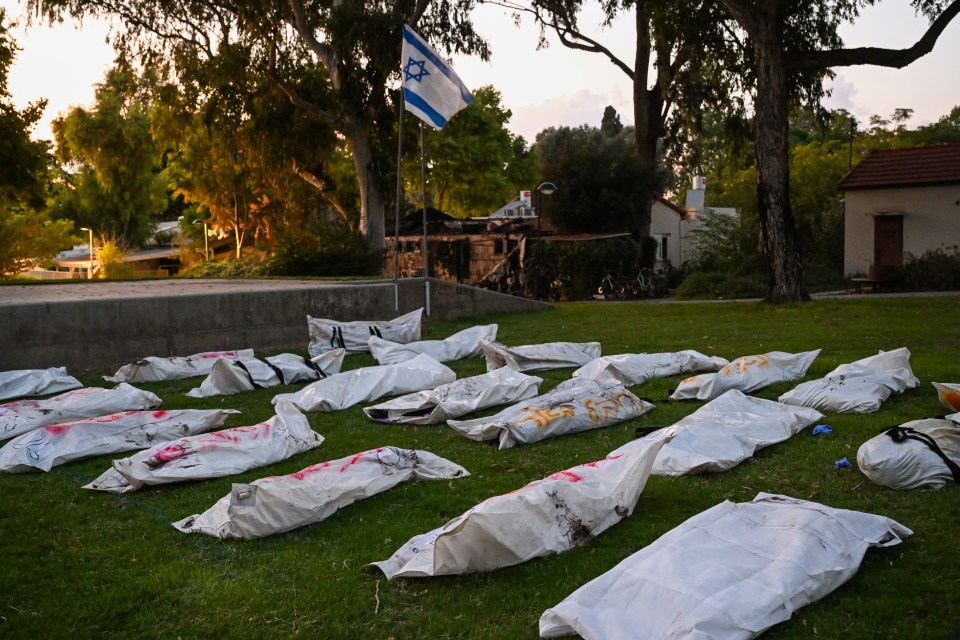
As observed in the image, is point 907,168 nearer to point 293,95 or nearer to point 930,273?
point 930,273

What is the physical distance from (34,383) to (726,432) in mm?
7120

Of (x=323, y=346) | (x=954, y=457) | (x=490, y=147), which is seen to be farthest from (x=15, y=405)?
(x=490, y=147)

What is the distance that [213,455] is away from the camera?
607cm

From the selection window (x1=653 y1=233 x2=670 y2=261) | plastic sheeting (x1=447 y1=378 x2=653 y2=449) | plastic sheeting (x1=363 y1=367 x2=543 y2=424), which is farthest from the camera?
window (x1=653 y1=233 x2=670 y2=261)

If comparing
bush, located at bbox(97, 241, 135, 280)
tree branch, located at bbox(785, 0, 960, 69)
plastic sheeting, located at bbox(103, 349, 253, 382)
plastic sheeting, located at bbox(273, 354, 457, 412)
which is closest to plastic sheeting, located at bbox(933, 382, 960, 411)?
plastic sheeting, located at bbox(273, 354, 457, 412)

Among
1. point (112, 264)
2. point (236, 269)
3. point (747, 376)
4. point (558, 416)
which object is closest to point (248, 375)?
point (558, 416)

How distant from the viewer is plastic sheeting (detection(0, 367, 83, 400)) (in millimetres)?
9086

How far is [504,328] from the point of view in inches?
567

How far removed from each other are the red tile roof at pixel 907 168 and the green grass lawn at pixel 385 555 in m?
20.2

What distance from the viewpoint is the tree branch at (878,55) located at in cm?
1622

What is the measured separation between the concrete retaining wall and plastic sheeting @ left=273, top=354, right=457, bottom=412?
3.36m

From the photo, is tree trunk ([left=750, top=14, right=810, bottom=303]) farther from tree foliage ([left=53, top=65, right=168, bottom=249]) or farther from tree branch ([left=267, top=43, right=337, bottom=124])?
tree foliage ([left=53, top=65, right=168, bottom=249])

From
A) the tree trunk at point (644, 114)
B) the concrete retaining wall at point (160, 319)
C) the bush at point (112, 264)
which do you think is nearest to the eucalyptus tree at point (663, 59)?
the tree trunk at point (644, 114)

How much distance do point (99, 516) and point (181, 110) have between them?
23.5 m
